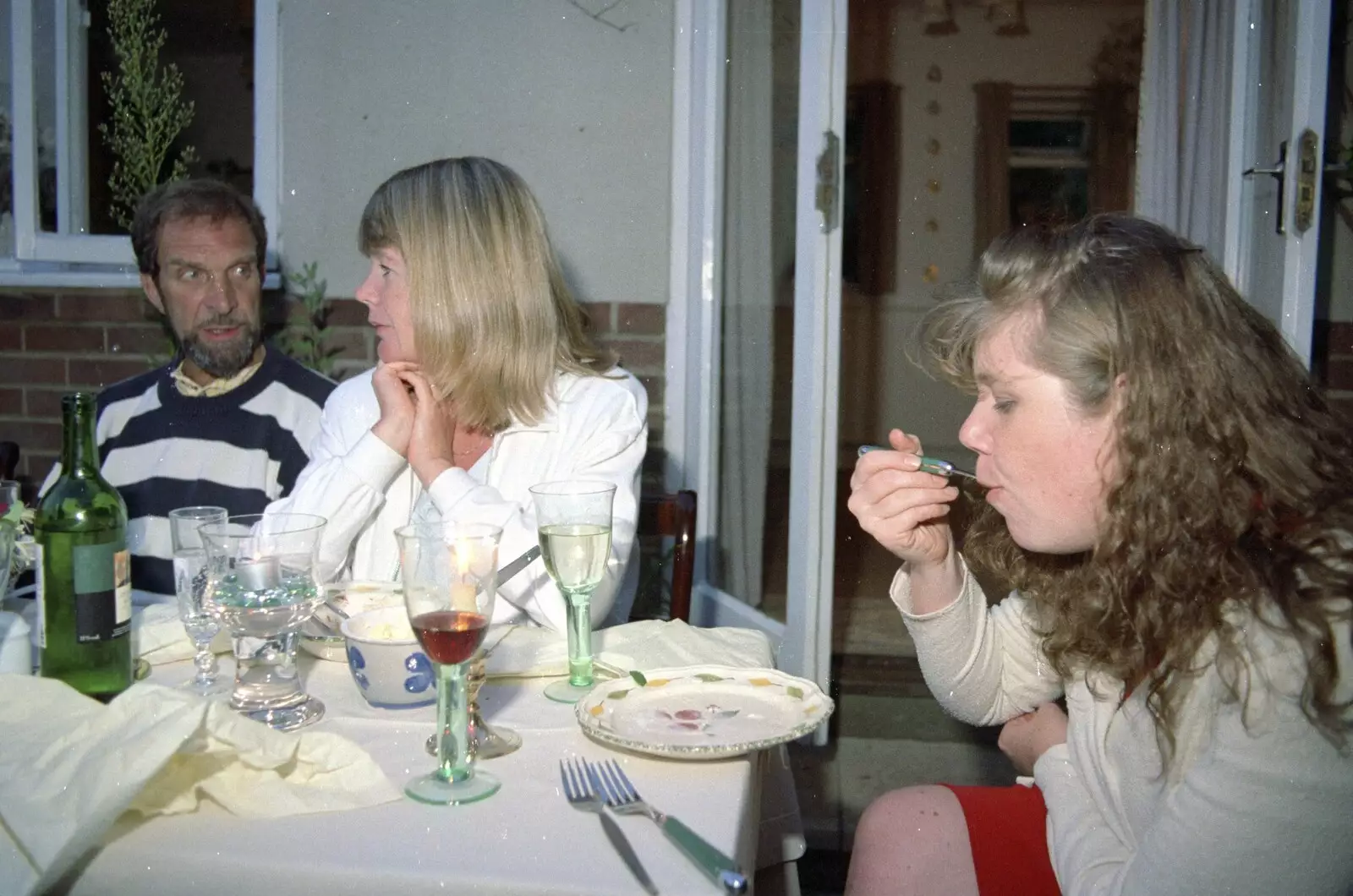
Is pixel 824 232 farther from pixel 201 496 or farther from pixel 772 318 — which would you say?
pixel 201 496

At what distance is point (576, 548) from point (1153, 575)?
568mm

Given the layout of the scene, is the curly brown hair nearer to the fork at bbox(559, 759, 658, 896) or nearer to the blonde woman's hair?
the fork at bbox(559, 759, 658, 896)

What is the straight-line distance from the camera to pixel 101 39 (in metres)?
3.36

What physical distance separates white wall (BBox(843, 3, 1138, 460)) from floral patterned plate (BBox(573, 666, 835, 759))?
6098 mm

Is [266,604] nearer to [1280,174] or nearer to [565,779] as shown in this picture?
[565,779]

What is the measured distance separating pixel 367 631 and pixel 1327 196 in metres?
2.91

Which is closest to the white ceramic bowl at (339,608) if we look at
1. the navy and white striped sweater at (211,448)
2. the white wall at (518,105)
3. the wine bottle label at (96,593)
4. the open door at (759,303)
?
the wine bottle label at (96,593)

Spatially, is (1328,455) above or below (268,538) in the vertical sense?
above

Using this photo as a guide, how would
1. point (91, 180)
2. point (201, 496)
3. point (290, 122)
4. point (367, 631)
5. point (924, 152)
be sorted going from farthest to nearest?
1. point (924, 152)
2. point (91, 180)
3. point (290, 122)
4. point (201, 496)
5. point (367, 631)

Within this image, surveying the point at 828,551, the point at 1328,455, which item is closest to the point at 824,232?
the point at 828,551

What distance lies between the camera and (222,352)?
8.30ft

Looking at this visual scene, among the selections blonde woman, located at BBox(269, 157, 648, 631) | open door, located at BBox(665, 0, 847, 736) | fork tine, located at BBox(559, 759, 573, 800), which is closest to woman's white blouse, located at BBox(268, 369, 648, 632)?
blonde woman, located at BBox(269, 157, 648, 631)

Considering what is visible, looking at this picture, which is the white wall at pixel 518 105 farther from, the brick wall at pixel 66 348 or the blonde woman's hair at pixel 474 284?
the blonde woman's hair at pixel 474 284

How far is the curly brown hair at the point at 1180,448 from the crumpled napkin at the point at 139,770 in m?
0.71
